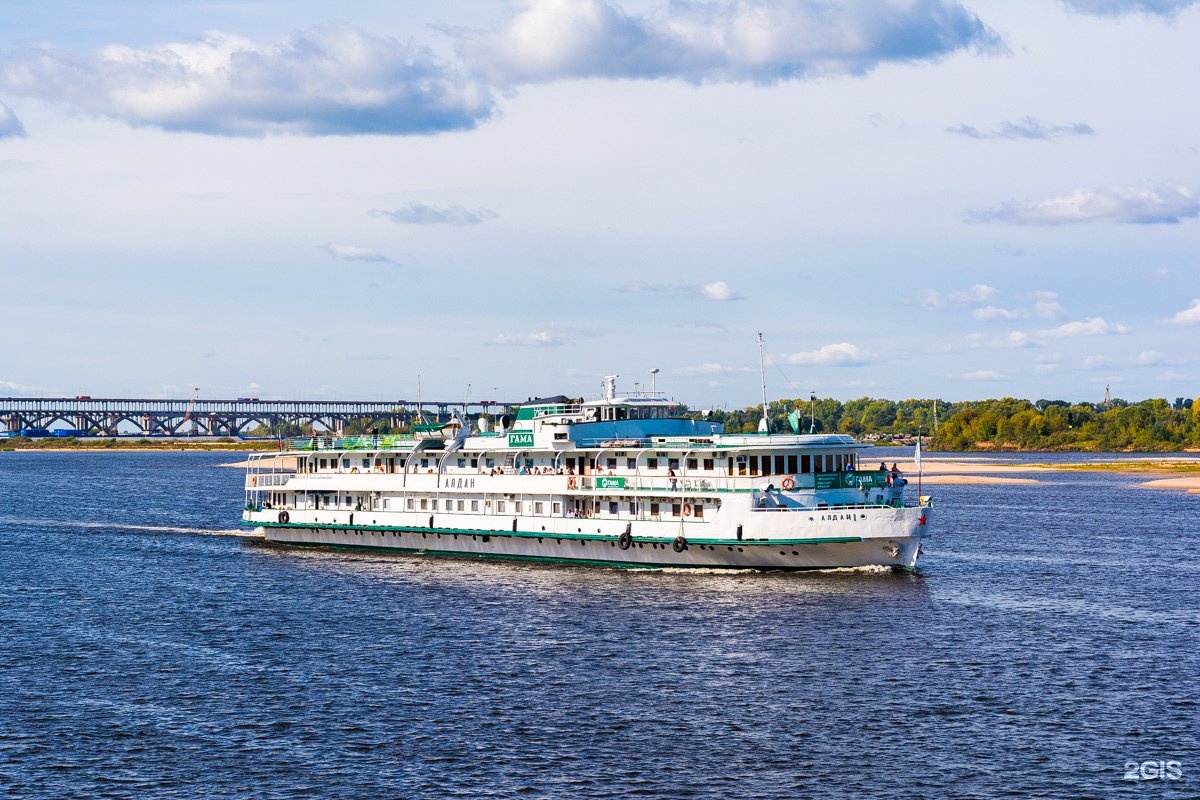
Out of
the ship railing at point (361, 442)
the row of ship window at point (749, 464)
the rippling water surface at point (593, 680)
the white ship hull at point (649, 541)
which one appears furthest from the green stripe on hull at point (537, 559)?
the ship railing at point (361, 442)

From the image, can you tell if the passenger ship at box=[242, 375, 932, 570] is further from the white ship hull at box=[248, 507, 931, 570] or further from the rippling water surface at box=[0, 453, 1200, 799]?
the rippling water surface at box=[0, 453, 1200, 799]

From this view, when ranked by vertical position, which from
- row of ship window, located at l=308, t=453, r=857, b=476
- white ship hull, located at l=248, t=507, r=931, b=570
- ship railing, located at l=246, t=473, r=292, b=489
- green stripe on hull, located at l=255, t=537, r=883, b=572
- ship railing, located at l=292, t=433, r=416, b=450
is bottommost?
green stripe on hull, located at l=255, t=537, r=883, b=572

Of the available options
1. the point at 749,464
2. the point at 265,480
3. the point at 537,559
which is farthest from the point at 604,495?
the point at 265,480

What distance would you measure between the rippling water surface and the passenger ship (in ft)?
5.60

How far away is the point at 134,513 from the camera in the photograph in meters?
114

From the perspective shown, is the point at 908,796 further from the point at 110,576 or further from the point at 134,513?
the point at 134,513

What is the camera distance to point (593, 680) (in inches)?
1766

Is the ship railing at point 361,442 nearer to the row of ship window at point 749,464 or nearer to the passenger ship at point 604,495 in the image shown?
the passenger ship at point 604,495

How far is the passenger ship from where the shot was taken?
6462cm

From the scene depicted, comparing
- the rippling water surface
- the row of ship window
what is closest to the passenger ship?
the row of ship window

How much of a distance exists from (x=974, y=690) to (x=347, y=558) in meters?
43.8

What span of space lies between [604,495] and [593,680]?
25.4m

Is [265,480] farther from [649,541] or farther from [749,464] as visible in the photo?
[749,464]

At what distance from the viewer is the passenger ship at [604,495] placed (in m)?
64.6
